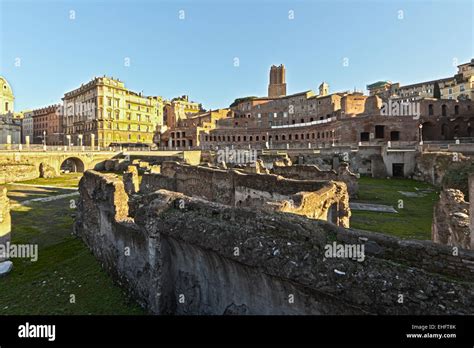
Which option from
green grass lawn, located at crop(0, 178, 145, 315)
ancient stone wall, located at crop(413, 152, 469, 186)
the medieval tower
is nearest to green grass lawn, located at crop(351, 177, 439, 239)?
ancient stone wall, located at crop(413, 152, 469, 186)

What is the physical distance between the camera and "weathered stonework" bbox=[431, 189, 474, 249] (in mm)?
8141

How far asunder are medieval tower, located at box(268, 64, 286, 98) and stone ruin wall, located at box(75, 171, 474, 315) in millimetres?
103776

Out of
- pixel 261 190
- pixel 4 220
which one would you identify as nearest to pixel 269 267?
pixel 261 190

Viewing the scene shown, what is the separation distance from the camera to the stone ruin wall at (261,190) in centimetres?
933

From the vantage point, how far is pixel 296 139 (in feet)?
222

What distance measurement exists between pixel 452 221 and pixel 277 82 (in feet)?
342

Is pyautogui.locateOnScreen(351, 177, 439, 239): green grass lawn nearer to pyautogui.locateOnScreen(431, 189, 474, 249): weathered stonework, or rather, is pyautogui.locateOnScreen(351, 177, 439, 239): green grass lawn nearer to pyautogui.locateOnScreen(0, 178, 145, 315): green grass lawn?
pyautogui.locateOnScreen(431, 189, 474, 249): weathered stonework

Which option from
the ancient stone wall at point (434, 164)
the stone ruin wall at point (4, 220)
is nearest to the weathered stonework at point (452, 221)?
the ancient stone wall at point (434, 164)

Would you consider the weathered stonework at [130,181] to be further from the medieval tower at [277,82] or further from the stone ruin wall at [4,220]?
the medieval tower at [277,82]

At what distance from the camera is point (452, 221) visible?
886cm

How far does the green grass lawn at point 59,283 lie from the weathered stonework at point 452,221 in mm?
9366

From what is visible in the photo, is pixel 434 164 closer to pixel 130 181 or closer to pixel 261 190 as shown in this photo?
pixel 261 190

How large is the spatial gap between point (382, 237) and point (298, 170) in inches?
603
